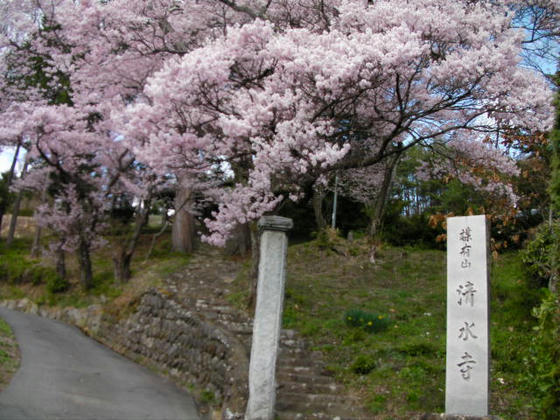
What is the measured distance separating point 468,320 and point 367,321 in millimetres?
3724

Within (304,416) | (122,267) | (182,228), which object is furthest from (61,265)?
(304,416)

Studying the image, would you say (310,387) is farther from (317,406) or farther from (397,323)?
(397,323)

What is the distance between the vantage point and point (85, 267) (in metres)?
15.2

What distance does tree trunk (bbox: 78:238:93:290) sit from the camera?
1516 cm

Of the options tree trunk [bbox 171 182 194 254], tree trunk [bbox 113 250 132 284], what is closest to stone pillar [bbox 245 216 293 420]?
tree trunk [bbox 113 250 132 284]

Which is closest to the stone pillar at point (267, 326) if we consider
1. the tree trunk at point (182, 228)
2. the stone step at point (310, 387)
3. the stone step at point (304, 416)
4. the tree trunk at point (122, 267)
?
the stone step at point (304, 416)

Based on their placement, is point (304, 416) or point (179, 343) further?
point (179, 343)

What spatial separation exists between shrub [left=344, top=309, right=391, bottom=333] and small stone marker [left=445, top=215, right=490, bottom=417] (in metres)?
3.48

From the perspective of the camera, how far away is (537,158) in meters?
10.0

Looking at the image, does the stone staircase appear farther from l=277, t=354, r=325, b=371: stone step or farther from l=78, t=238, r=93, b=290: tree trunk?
l=78, t=238, r=93, b=290: tree trunk

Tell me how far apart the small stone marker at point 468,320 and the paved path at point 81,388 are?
421 centimetres

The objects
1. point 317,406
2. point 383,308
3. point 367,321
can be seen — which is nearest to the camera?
point 317,406

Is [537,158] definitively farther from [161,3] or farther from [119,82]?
[119,82]

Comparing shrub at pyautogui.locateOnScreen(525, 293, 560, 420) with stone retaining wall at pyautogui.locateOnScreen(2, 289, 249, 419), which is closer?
shrub at pyautogui.locateOnScreen(525, 293, 560, 420)
